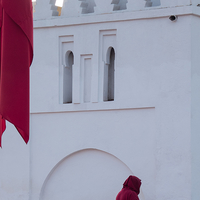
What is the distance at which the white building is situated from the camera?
920 cm

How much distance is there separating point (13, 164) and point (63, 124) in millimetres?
1295

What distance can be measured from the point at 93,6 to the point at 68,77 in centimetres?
147

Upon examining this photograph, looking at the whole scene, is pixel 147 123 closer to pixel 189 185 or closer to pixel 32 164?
pixel 189 185

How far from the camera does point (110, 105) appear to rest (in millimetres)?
9734

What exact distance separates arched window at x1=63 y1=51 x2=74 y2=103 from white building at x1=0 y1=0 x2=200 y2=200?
0.8 inches

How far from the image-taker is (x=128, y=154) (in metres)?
9.57

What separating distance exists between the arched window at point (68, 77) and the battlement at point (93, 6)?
81 centimetres

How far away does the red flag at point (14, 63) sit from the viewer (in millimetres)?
5359

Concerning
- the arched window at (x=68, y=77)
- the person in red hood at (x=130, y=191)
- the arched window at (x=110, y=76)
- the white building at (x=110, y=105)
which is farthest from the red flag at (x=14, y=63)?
the arched window at (x=68, y=77)

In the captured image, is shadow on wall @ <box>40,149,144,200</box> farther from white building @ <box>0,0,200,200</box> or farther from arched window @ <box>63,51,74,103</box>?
arched window @ <box>63,51,74,103</box>

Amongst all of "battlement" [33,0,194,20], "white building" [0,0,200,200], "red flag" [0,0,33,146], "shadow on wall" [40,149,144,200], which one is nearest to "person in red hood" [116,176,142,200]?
"white building" [0,0,200,200]

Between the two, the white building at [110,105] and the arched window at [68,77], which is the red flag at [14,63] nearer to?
the white building at [110,105]

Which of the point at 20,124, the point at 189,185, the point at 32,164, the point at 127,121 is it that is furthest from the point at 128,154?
the point at 20,124

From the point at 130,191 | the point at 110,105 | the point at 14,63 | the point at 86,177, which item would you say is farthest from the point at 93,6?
the point at 14,63
